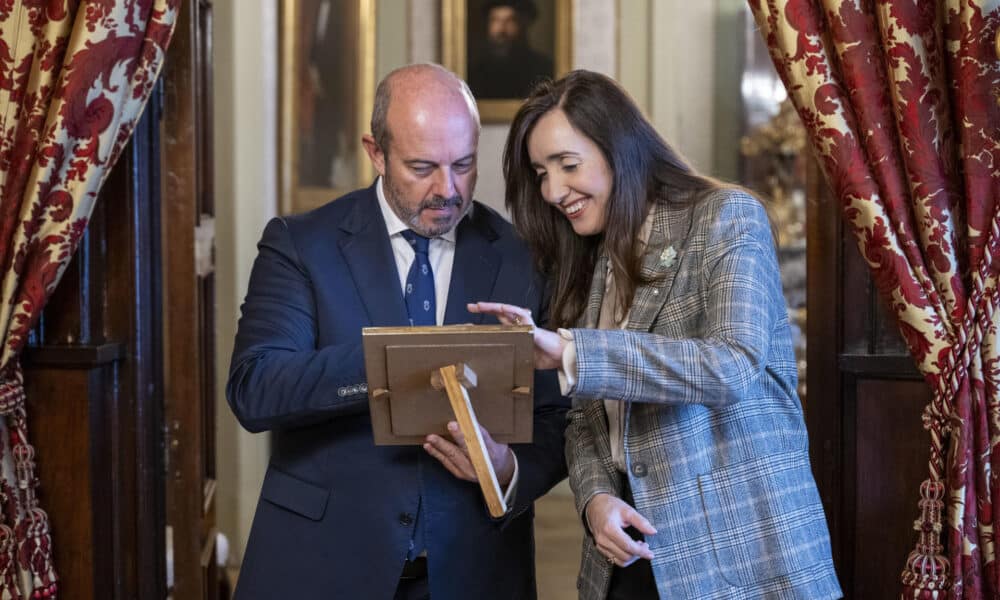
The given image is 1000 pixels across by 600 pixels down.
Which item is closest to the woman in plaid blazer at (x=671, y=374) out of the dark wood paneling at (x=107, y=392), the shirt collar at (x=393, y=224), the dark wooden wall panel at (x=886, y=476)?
the shirt collar at (x=393, y=224)

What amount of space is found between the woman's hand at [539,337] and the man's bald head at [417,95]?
0.68 meters

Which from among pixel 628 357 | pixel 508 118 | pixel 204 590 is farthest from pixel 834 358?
pixel 508 118

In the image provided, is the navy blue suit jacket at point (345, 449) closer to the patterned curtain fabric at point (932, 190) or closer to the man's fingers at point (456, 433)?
the man's fingers at point (456, 433)

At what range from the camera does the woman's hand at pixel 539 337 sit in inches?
84.0

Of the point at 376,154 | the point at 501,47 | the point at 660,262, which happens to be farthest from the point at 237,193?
the point at 660,262

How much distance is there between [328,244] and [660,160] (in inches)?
30.4

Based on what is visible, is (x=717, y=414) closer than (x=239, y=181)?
Yes

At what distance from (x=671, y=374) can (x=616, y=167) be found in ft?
1.59

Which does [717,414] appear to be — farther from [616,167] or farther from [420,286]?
[420,286]

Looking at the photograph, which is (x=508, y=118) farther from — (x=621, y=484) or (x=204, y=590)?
(x=621, y=484)

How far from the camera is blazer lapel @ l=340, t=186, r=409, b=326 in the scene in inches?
103

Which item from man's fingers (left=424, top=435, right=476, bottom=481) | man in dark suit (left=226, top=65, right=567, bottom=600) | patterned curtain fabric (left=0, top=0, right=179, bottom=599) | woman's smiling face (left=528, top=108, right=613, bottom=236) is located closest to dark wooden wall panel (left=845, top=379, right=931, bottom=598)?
man in dark suit (left=226, top=65, right=567, bottom=600)

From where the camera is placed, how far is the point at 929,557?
2.42 meters

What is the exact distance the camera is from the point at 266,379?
2.49m
